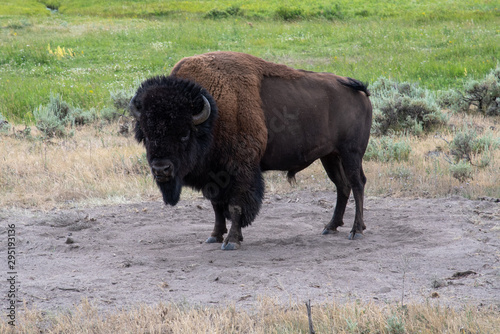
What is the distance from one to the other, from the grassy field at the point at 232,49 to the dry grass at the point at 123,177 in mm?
29

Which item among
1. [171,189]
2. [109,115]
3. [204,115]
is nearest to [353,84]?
[204,115]

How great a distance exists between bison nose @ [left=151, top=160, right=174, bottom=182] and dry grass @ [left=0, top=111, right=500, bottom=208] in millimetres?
3097

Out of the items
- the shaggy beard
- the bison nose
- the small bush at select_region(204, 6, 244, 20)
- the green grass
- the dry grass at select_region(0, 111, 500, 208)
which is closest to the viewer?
the bison nose

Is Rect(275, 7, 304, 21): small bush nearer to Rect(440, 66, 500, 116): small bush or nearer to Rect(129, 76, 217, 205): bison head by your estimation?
Rect(440, 66, 500, 116): small bush

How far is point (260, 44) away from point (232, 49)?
1430 mm

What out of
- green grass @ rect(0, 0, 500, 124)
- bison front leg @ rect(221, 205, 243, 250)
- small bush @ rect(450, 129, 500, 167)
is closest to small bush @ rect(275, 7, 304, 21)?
green grass @ rect(0, 0, 500, 124)

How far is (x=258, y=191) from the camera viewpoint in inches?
245

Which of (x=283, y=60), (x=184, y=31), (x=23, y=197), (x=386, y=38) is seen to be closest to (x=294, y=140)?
(x=23, y=197)

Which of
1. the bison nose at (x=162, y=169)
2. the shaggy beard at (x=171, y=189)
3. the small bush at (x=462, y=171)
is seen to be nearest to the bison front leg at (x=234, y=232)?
the shaggy beard at (x=171, y=189)

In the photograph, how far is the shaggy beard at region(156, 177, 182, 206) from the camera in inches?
226

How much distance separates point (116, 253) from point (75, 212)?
1979mm

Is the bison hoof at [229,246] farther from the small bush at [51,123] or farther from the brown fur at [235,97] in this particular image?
the small bush at [51,123]

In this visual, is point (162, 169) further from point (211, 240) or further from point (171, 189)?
point (211, 240)

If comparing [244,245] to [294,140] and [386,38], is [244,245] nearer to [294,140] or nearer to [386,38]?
[294,140]
